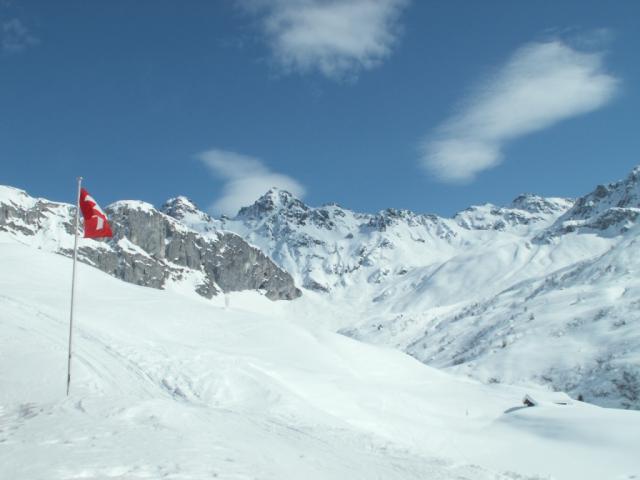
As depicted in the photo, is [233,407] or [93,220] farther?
[233,407]

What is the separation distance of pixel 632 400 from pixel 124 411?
4817cm

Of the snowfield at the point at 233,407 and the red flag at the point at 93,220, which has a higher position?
the red flag at the point at 93,220

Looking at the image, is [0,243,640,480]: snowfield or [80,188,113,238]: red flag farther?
[80,188,113,238]: red flag

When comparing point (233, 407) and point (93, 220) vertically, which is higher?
point (93, 220)

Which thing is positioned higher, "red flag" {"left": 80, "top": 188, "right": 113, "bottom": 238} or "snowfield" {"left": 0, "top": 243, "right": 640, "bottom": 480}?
"red flag" {"left": 80, "top": 188, "right": 113, "bottom": 238}

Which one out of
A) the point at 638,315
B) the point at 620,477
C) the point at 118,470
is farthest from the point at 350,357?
the point at 638,315

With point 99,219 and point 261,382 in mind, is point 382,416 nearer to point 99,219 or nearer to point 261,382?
point 261,382

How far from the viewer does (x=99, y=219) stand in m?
17.8

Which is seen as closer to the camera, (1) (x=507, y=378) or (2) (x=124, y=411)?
(2) (x=124, y=411)

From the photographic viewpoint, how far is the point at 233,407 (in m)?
21.6

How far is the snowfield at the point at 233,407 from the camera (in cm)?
1166

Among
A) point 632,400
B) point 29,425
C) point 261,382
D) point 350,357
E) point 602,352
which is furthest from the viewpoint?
point 602,352

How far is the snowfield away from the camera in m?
11.7

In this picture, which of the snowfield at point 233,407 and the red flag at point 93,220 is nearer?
the snowfield at point 233,407
